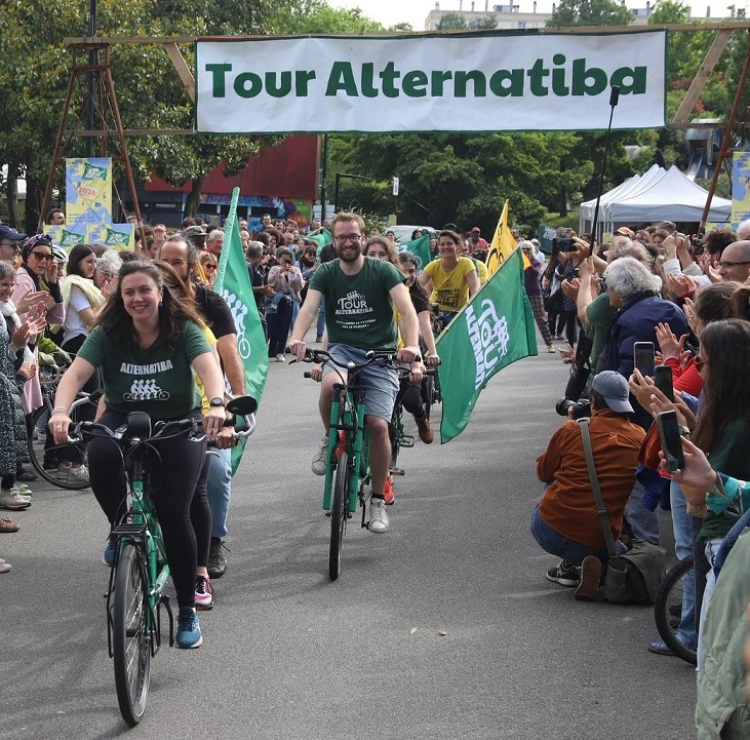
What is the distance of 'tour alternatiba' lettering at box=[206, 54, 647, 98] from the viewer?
13.6 metres

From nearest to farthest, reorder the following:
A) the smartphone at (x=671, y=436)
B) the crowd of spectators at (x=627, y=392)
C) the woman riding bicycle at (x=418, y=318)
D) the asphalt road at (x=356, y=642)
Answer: the smartphone at (x=671, y=436)
the crowd of spectators at (x=627, y=392)
the asphalt road at (x=356, y=642)
the woman riding bicycle at (x=418, y=318)

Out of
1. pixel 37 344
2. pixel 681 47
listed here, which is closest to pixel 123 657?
pixel 37 344

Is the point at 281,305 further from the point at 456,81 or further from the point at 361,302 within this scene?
the point at 361,302

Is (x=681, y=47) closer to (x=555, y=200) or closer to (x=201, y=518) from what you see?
(x=555, y=200)

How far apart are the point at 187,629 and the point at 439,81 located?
9061mm

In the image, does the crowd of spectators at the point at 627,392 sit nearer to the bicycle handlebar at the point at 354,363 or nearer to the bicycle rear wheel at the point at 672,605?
the bicycle rear wheel at the point at 672,605

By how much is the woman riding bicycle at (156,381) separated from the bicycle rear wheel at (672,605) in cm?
209

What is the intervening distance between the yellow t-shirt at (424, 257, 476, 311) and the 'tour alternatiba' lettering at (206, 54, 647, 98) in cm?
184

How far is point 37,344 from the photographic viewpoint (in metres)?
9.93

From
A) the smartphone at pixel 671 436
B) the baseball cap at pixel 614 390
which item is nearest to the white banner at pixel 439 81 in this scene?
the baseball cap at pixel 614 390

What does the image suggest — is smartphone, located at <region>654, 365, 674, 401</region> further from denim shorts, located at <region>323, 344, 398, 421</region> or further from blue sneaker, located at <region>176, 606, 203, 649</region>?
denim shorts, located at <region>323, 344, 398, 421</region>

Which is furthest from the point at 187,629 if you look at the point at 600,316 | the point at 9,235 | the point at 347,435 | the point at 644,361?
the point at 9,235

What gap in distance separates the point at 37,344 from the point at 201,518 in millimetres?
4200

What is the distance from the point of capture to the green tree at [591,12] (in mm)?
125425
